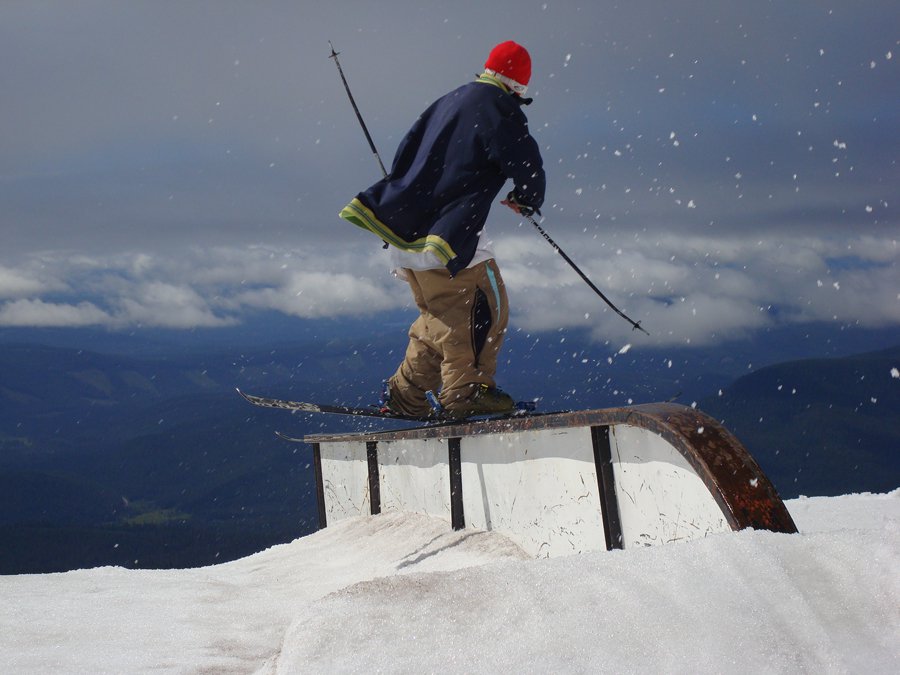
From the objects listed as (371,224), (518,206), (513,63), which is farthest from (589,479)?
(513,63)

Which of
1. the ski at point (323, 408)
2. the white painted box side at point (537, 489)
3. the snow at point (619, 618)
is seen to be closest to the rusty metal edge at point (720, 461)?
the snow at point (619, 618)

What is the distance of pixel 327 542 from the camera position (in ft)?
23.9

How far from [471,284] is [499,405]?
3.13 ft

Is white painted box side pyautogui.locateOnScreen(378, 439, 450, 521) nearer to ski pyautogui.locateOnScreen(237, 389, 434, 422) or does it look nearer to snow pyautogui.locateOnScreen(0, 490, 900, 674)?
ski pyautogui.locateOnScreen(237, 389, 434, 422)

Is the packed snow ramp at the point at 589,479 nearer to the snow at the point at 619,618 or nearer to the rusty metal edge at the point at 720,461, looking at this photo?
the rusty metal edge at the point at 720,461

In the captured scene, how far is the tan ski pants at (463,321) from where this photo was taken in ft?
19.7

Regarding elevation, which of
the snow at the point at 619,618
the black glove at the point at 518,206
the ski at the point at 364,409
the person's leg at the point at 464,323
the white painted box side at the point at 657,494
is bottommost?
the snow at the point at 619,618

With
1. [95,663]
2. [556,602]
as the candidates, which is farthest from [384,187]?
[556,602]

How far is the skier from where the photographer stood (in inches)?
221

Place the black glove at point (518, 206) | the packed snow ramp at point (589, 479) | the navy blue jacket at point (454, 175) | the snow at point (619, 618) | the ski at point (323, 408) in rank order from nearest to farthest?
the snow at point (619, 618) → the packed snow ramp at point (589, 479) → the navy blue jacket at point (454, 175) → the black glove at point (518, 206) → the ski at point (323, 408)

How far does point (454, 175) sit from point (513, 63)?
0.88m

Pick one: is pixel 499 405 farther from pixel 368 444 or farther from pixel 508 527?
pixel 368 444

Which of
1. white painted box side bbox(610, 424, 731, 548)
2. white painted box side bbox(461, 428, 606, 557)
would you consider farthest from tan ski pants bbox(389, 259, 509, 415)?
white painted box side bbox(610, 424, 731, 548)

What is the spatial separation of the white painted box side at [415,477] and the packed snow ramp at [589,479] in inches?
0.5
